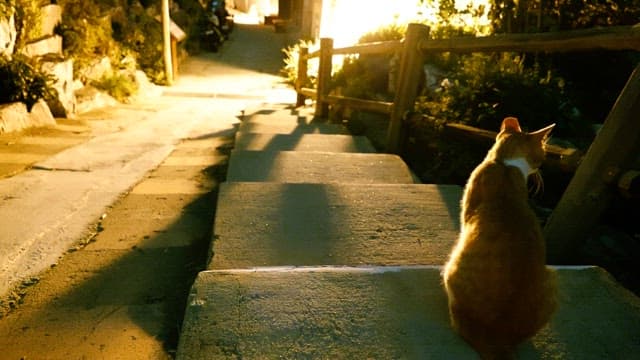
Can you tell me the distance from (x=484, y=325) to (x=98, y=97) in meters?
7.45

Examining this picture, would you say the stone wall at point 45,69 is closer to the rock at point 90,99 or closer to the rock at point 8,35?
the rock at point 8,35

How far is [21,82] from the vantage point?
16.3ft

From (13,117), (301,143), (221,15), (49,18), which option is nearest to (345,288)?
(301,143)

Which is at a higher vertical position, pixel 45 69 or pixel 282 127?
pixel 45 69

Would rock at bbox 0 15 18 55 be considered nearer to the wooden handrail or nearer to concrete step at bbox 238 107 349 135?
concrete step at bbox 238 107 349 135

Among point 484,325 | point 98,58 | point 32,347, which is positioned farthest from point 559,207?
point 98,58

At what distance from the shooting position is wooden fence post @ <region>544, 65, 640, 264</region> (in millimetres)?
1624

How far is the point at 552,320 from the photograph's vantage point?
1418mm

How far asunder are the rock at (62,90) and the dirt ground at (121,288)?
11.7ft

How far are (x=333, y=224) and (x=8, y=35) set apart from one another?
238 inches

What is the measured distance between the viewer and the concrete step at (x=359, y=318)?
1.26 meters

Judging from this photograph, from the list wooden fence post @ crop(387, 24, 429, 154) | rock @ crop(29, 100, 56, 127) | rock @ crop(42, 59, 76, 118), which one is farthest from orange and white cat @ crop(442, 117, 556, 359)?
rock @ crop(42, 59, 76, 118)

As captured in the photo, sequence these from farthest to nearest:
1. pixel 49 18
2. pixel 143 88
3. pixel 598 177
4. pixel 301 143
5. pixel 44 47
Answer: pixel 143 88 < pixel 49 18 < pixel 44 47 < pixel 301 143 < pixel 598 177

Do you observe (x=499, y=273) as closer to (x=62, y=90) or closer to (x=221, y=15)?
(x=62, y=90)
